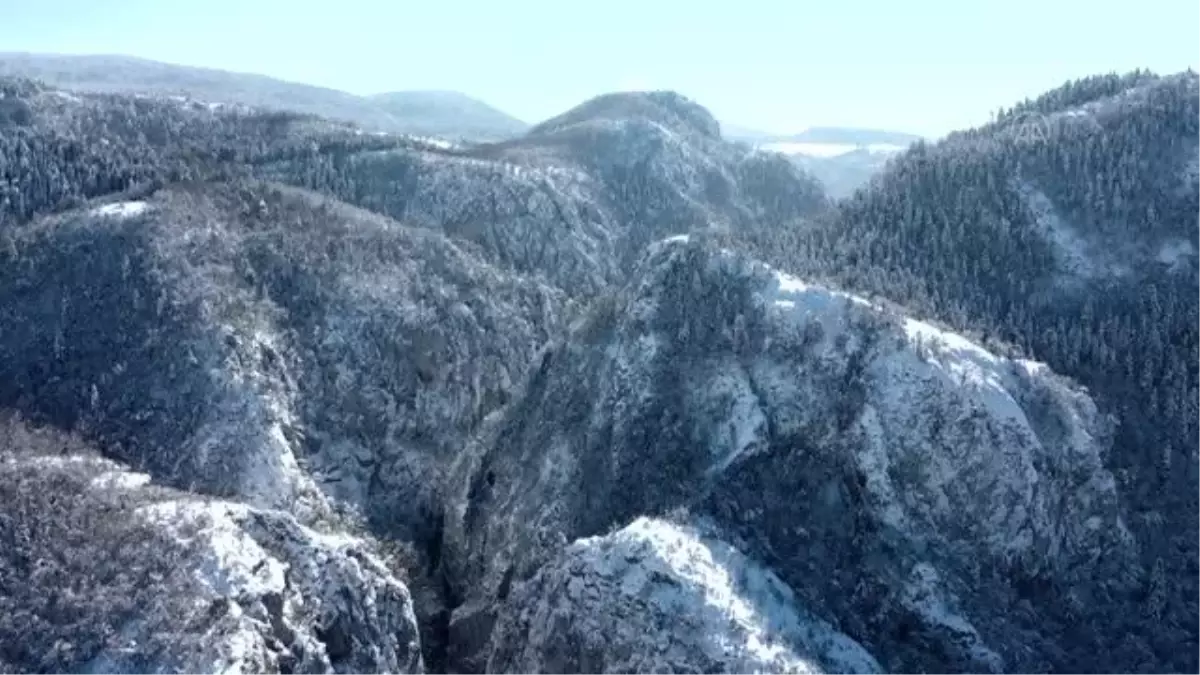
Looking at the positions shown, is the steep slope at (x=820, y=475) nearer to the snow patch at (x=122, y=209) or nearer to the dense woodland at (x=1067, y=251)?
the dense woodland at (x=1067, y=251)

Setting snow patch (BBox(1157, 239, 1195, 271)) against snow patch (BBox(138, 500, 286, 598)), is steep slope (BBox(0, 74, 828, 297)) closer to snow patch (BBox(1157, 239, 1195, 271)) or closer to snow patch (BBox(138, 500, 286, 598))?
snow patch (BBox(1157, 239, 1195, 271))

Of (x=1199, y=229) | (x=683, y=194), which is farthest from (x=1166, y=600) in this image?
(x=683, y=194)

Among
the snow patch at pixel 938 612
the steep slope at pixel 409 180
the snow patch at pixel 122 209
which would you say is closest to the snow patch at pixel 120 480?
the snow patch at pixel 122 209

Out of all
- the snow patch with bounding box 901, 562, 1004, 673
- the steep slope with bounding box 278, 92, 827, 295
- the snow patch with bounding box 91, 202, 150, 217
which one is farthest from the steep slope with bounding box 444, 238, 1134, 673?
the steep slope with bounding box 278, 92, 827, 295

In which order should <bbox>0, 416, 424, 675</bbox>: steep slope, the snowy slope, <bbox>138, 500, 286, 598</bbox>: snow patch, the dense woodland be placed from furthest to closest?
the dense woodland → <bbox>138, 500, 286, 598</bbox>: snow patch → the snowy slope → <bbox>0, 416, 424, 675</bbox>: steep slope

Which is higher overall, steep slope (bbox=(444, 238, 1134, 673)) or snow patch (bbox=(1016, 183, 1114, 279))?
snow patch (bbox=(1016, 183, 1114, 279))

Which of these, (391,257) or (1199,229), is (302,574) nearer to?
(391,257)

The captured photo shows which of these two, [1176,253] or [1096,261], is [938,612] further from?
[1176,253]
